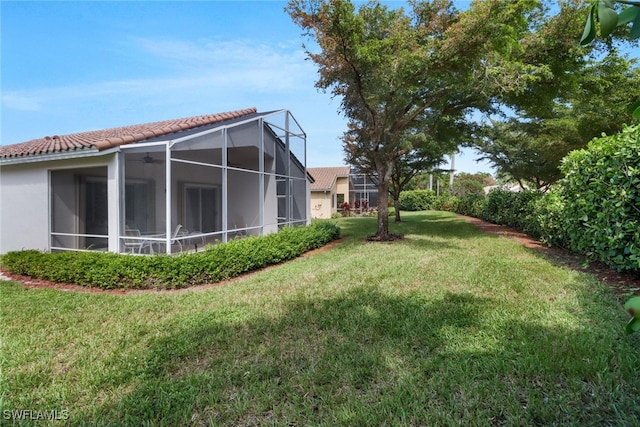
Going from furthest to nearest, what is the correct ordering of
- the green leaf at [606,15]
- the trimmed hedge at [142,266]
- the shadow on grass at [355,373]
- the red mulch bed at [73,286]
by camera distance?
1. the trimmed hedge at [142,266]
2. the red mulch bed at [73,286]
3. the shadow on grass at [355,373]
4. the green leaf at [606,15]

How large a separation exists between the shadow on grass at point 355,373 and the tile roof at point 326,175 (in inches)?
970

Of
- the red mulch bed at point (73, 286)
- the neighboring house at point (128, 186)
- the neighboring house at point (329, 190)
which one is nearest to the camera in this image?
the red mulch bed at point (73, 286)

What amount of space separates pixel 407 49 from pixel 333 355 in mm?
9005

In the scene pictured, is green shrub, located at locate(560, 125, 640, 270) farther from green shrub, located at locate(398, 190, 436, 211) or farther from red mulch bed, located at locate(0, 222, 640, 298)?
green shrub, located at locate(398, 190, 436, 211)

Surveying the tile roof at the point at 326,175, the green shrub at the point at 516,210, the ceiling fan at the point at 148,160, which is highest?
the tile roof at the point at 326,175

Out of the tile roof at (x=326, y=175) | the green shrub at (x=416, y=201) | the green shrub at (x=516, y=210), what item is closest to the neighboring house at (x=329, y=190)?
the tile roof at (x=326, y=175)

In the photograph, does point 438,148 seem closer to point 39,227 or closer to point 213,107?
point 213,107

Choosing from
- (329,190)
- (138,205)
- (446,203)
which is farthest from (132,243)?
(446,203)

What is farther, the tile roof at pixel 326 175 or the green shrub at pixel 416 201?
the green shrub at pixel 416 201

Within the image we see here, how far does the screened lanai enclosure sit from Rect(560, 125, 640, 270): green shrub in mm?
8185

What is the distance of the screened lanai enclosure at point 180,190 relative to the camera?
322 inches

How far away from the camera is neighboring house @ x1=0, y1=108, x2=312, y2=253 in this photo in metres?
8.12

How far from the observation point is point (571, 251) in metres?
8.52

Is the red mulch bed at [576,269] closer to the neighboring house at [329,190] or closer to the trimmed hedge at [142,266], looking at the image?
A: the trimmed hedge at [142,266]
